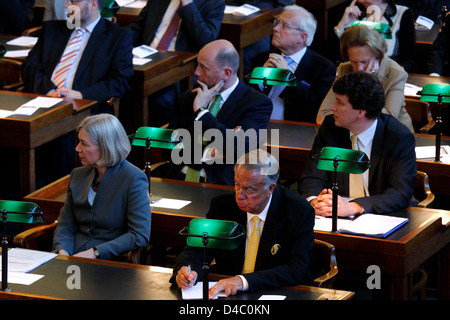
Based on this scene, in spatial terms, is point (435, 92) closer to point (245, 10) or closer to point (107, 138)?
point (107, 138)

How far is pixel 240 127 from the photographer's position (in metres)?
5.37

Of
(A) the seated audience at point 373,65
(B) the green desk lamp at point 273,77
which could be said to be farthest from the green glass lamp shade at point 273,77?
(A) the seated audience at point 373,65

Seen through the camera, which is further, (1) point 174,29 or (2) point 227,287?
(1) point 174,29

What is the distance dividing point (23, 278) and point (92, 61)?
2.90 metres

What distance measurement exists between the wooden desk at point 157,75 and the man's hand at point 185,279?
10.6ft

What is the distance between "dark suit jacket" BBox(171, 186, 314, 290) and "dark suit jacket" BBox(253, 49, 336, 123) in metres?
2.27

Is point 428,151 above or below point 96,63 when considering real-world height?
below

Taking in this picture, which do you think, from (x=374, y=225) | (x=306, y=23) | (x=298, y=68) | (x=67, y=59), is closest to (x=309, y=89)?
(x=298, y=68)

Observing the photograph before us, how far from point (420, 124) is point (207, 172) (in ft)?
6.21

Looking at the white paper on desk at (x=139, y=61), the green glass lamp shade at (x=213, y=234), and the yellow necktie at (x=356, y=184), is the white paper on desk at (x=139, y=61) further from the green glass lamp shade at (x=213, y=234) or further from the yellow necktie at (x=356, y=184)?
the green glass lamp shade at (x=213, y=234)

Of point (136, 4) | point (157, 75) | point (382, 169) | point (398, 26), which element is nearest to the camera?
point (382, 169)

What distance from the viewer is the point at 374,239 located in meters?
4.28
